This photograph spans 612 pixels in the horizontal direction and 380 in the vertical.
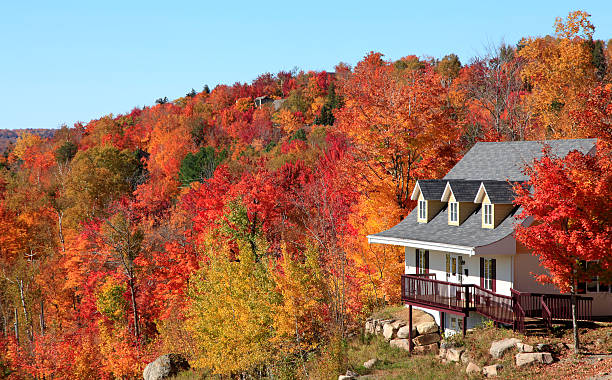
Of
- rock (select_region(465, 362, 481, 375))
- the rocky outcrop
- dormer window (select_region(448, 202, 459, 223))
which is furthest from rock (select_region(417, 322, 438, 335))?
rock (select_region(465, 362, 481, 375))

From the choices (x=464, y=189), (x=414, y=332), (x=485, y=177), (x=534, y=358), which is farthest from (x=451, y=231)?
(x=534, y=358)

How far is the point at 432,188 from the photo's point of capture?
3281 centimetres

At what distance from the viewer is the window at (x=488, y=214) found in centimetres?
2875

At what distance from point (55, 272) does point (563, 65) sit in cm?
5171

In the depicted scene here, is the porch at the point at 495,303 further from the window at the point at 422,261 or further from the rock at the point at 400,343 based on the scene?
the window at the point at 422,261

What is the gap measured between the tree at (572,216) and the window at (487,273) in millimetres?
4559

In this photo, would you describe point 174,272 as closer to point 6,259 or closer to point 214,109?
point 6,259

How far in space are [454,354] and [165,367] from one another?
23678 mm

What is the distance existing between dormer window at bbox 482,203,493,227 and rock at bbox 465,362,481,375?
23.1ft

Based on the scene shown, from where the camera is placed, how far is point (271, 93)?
159625mm

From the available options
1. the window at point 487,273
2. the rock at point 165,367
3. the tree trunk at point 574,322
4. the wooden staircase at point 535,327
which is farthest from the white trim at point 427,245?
the rock at point 165,367

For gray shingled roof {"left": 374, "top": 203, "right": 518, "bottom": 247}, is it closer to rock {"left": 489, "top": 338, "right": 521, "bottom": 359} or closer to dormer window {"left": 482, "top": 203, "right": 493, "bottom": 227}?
dormer window {"left": 482, "top": 203, "right": 493, "bottom": 227}

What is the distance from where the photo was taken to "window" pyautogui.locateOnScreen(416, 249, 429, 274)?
3253 centimetres

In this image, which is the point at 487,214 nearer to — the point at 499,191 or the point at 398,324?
the point at 499,191
